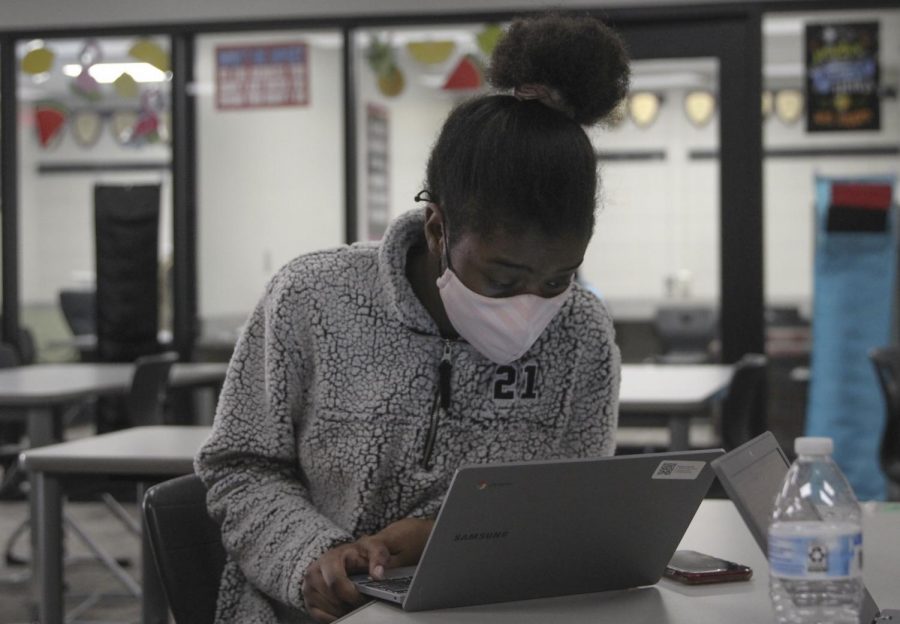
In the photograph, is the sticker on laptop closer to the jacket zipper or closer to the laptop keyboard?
the laptop keyboard

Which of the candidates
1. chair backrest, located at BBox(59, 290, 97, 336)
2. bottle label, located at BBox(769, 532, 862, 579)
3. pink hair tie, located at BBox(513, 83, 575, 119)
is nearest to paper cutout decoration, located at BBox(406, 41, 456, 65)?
chair backrest, located at BBox(59, 290, 97, 336)

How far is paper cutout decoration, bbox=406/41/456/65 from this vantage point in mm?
6832

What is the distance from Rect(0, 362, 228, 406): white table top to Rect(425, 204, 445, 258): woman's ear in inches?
85.6

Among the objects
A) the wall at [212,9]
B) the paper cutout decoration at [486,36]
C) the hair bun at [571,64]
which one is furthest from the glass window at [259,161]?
the hair bun at [571,64]

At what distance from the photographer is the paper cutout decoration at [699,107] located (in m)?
6.71

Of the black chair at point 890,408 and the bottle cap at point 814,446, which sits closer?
the bottle cap at point 814,446

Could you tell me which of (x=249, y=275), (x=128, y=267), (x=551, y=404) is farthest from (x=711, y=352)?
(x=551, y=404)

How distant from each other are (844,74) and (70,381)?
4.07m

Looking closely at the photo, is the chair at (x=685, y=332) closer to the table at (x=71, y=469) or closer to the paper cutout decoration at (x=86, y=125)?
the paper cutout decoration at (x=86, y=125)

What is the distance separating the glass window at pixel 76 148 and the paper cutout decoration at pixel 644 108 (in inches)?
106

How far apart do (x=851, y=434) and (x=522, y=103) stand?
462 centimetres

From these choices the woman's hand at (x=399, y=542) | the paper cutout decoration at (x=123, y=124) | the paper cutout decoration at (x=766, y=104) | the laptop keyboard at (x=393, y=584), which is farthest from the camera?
the paper cutout decoration at (x=123, y=124)

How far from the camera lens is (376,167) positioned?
7.04 metres

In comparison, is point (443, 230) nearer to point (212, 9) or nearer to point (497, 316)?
point (497, 316)
